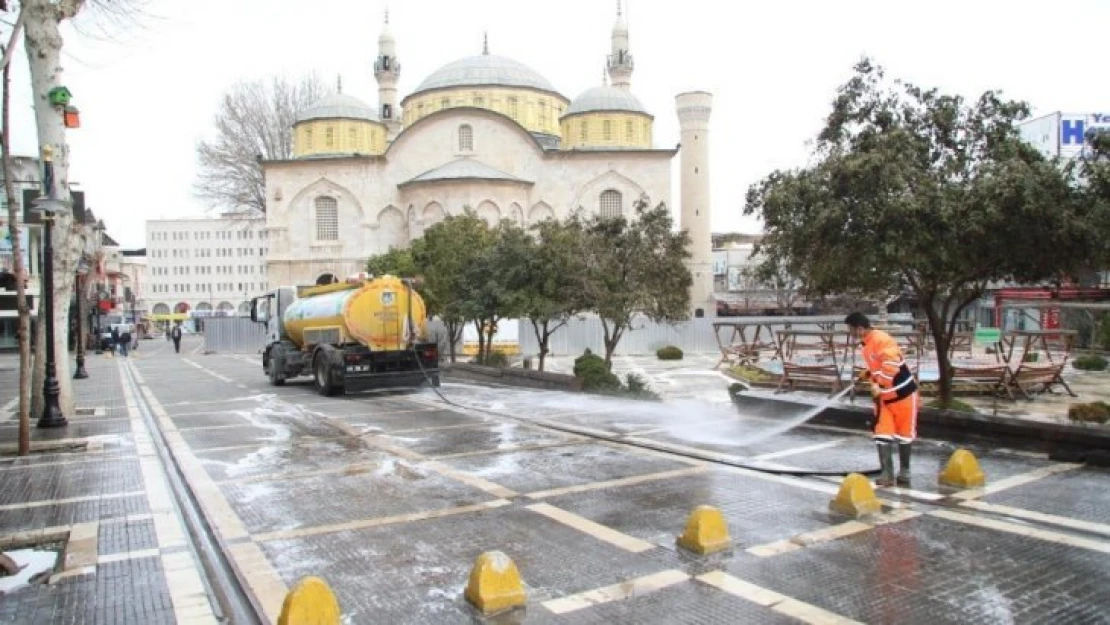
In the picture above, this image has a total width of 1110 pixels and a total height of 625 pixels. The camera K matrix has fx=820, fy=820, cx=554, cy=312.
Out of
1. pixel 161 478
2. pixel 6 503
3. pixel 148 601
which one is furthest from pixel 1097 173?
pixel 6 503

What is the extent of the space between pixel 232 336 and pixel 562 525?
43.8 m

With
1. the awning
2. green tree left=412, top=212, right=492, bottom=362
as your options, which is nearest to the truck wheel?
green tree left=412, top=212, right=492, bottom=362

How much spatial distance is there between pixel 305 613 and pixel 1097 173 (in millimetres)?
10306

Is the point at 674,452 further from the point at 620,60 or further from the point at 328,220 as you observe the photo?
the point at 620,60

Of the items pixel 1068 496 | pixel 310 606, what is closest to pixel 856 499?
pixel 1068 496

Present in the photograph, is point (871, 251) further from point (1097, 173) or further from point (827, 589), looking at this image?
point (827, 589)

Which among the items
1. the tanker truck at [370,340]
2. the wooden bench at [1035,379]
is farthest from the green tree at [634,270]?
the wooden bench at [1035,379]

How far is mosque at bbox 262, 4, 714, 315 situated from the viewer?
51656 mm

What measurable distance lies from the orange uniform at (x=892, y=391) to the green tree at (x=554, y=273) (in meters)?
11.4

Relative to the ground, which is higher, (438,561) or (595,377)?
(595,377)

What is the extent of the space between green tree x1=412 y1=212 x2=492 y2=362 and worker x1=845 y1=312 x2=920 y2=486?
15064 millimetres

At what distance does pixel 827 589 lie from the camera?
5207 mm

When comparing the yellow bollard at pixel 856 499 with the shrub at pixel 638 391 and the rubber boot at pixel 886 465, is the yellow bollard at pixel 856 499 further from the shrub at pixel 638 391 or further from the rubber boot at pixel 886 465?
the shrub at pixel 638 391

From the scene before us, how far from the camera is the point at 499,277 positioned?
68.0 feet
